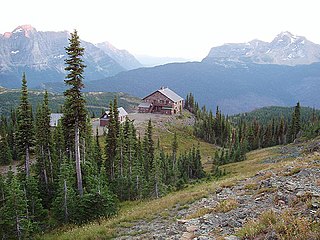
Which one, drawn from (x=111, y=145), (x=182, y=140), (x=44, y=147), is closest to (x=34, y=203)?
(x=44, y=147)

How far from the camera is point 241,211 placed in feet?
55.8

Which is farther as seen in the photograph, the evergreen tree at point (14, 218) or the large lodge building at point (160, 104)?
the large lodge building at point (160, 104)

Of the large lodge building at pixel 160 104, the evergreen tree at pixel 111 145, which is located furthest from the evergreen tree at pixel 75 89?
the large lodge building at pixel 160 104

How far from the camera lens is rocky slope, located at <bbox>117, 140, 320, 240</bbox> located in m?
13.5

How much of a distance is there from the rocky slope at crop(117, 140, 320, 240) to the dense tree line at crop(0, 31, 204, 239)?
28.9ft

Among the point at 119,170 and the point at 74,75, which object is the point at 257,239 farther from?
the point at 119,170

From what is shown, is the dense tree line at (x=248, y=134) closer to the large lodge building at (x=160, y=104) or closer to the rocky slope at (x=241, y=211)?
the large lodge building at (x=160, y=104)

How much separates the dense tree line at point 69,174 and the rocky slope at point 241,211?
8.81 meters

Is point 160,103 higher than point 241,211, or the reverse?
point 160,103

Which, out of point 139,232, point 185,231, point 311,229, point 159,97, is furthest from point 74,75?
point 159,97

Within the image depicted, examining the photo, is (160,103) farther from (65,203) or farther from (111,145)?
(65,203)

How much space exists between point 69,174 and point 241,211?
19890 millimetres

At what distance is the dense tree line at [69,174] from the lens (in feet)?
88.8

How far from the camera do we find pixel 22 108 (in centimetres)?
3466
